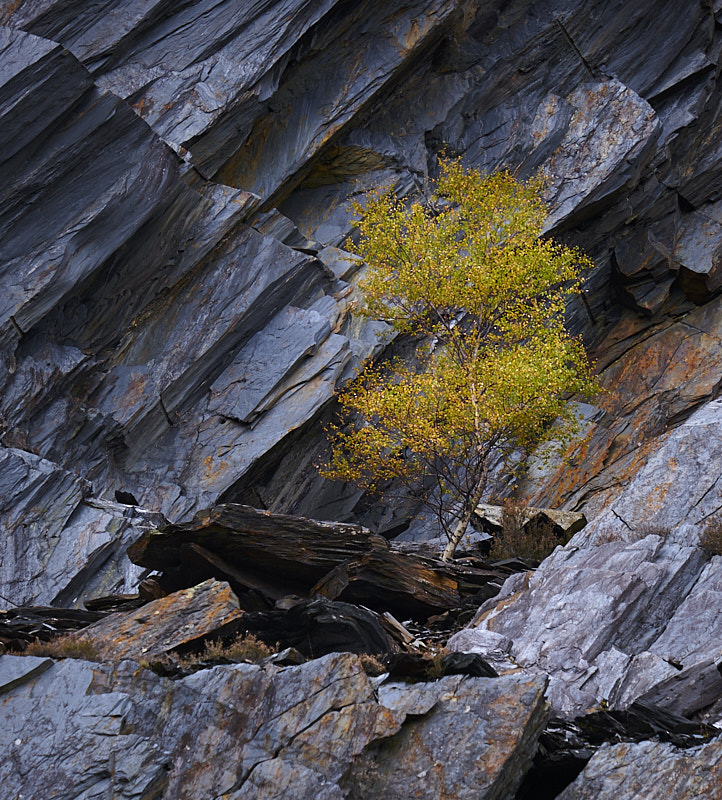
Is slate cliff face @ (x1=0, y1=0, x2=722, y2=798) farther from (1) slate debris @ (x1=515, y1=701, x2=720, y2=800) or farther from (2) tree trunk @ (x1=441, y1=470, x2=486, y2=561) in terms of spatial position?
(2) tree trunk @ (x1=441, y1=470, x2=486, y2=561)

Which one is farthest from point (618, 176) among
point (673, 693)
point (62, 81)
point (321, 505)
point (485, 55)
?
point (673, 693)

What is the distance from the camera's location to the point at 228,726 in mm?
10023

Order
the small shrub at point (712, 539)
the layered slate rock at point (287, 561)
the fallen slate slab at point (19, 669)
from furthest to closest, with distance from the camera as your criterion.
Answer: the layered slate rock at point (287, 561) → the small shrub at point (712, 539) → the fallen slate slab at point (19, 669)

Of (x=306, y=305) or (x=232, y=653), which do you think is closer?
(x=232, y=653)

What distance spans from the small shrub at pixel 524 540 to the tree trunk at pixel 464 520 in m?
0.98

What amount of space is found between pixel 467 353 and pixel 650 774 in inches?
789

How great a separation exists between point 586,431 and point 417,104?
1724 cm

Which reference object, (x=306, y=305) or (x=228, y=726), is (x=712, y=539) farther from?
(x=306, y=305)

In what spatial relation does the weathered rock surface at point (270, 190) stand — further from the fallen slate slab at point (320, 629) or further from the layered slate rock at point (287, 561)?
the fallen slate slab at point (320, 629)

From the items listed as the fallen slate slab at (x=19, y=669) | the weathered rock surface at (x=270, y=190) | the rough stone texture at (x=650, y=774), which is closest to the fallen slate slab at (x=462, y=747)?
the rough stone texture at (x=650, y=774)

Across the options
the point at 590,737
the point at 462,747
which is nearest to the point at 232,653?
the point at 462,747

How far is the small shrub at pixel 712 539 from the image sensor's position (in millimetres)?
15070

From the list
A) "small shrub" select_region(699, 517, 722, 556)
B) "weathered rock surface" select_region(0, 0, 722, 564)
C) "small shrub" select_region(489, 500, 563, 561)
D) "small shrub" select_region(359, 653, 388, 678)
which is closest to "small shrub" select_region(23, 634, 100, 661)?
"small shrub" select_region(359, 653, 388, 678)

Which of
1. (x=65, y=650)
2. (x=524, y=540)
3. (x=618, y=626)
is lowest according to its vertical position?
(x=524, y=540)
